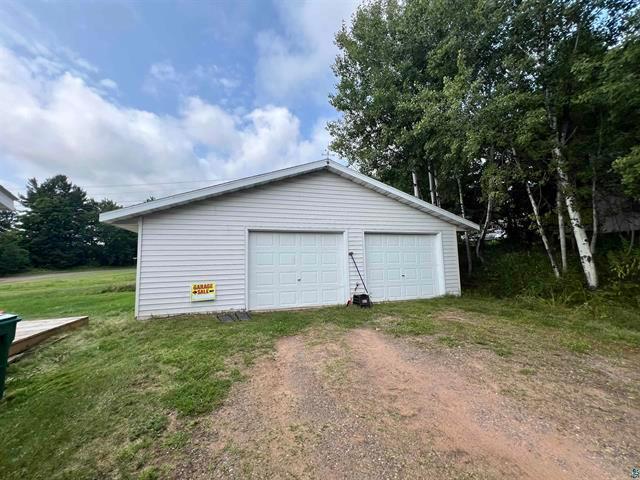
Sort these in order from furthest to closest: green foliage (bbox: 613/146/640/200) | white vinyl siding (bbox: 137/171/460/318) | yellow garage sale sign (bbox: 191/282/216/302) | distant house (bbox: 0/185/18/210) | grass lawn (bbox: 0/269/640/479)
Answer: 1. yellow garage sale sign (bbox: 191/282/216/302)
2. white vinyl siding (bbox: 137/171/460/318)
3. green foliage (bbox: 613/146/640/200)
4. distant house (bbox: 0/185/18/210)
5. grass lawn (bbox: 0/269/640/479)

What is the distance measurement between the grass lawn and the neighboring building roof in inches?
92.0

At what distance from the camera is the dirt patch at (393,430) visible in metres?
1.76

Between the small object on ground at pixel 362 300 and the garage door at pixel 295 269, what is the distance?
407mm

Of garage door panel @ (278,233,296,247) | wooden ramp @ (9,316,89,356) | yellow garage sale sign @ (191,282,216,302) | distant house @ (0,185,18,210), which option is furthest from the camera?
garage door panel @ (278,233,296,247)

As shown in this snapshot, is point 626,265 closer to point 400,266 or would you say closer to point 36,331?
point 400,266

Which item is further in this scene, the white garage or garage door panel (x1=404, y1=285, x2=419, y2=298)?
garage door panel (x1=404, y1=285, x2=419, y2=298)

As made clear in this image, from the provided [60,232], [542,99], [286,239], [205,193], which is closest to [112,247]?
[60,232]

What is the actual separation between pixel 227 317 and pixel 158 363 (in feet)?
7.92

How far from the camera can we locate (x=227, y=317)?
19.6 ft

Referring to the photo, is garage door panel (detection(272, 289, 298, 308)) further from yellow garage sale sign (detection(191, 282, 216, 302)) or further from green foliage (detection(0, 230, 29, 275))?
green foliage (detection(0, 230, 29, 275))

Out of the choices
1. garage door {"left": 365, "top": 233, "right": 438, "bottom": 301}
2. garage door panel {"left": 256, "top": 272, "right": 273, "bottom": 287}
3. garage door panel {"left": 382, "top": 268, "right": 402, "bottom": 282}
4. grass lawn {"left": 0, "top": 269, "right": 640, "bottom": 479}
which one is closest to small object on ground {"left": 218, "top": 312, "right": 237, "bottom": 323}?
grass lawn {"left": 0, "top": 269, "right": 640, "bottom": 479}

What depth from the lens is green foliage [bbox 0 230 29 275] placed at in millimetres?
26569

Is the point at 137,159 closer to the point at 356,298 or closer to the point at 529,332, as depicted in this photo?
the point at 356,298

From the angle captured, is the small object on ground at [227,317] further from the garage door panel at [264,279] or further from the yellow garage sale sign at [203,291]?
the garage door panel at [264,279]
